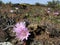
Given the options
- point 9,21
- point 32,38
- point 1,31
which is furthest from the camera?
point 9,21

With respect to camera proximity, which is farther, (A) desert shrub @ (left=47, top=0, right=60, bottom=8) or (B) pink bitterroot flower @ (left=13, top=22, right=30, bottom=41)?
(A) desert shrub @ (left=47, top=0, right=60, bottom=8)

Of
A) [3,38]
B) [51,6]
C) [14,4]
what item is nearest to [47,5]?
[51,6]

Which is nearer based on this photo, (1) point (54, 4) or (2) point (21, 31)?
(2) point (21, 31)

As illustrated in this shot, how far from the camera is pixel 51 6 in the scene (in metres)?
6.28

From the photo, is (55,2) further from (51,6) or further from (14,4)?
(14,4)

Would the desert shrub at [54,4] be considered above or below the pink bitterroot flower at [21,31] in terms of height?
below

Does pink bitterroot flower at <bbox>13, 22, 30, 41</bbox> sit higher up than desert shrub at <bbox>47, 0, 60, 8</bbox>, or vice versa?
pink bitterroot flower at <bbox>13, 22, 30, 41</bbox>

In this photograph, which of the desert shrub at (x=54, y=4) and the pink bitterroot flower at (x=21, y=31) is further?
the desert shrub at (x=54, y=4)

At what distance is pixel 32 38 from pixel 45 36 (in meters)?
0.22

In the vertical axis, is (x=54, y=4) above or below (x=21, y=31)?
below

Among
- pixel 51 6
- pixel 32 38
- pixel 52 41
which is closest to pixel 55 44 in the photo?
pixel 52 41

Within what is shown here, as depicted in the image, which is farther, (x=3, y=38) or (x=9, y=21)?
(x=9, y=21)

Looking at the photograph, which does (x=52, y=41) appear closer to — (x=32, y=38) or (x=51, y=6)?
(x=32, y=38)

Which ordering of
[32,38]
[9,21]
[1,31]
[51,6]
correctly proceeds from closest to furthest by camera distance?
[32,38] < [1,31] < [9,21] < [51,6]
